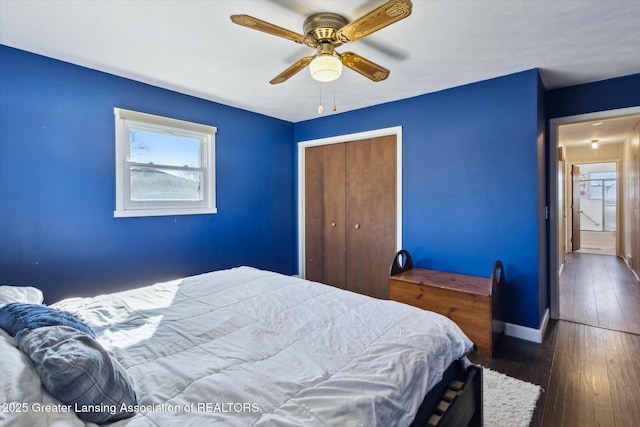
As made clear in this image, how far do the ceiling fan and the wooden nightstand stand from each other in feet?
6.01

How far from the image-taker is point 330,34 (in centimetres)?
193

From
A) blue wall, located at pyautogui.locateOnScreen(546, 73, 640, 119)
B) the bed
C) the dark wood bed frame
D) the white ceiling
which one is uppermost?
the white ceiling

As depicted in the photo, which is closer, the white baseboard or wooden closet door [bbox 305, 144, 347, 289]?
the white baseboard

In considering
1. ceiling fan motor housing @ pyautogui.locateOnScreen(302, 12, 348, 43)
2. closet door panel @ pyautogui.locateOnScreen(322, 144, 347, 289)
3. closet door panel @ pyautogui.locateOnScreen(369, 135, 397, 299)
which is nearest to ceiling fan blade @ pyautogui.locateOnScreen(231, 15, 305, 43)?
ceiling fan motor housing @ pyautogui.locateOnScreen(302, 12, 348, 43)

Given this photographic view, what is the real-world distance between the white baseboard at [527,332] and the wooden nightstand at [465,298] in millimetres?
147

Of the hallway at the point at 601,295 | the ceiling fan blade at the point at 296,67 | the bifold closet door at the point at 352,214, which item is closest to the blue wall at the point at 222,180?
the bifold closet door at the point at 352,214

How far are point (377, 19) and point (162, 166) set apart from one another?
2535 millimetres

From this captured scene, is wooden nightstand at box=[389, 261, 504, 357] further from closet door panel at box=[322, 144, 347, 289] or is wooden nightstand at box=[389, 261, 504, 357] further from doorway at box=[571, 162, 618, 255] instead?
doorway at box=[571, 162, 618, 255]

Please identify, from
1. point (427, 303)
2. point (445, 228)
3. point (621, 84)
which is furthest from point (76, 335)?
point (621, 84)

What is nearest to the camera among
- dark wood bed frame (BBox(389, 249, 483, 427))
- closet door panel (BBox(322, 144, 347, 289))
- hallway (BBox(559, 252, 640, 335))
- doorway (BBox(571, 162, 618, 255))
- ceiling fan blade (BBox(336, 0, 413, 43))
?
dark wood bed frame (BBox(389, 249, 483, 427))

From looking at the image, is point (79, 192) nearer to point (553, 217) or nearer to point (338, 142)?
point (338, 142)

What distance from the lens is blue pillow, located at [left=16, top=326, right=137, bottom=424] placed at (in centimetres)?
80

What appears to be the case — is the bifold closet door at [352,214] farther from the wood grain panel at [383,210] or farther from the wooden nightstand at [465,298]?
the wooden nightstand at [465,298]

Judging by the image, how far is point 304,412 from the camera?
89 centimetres
